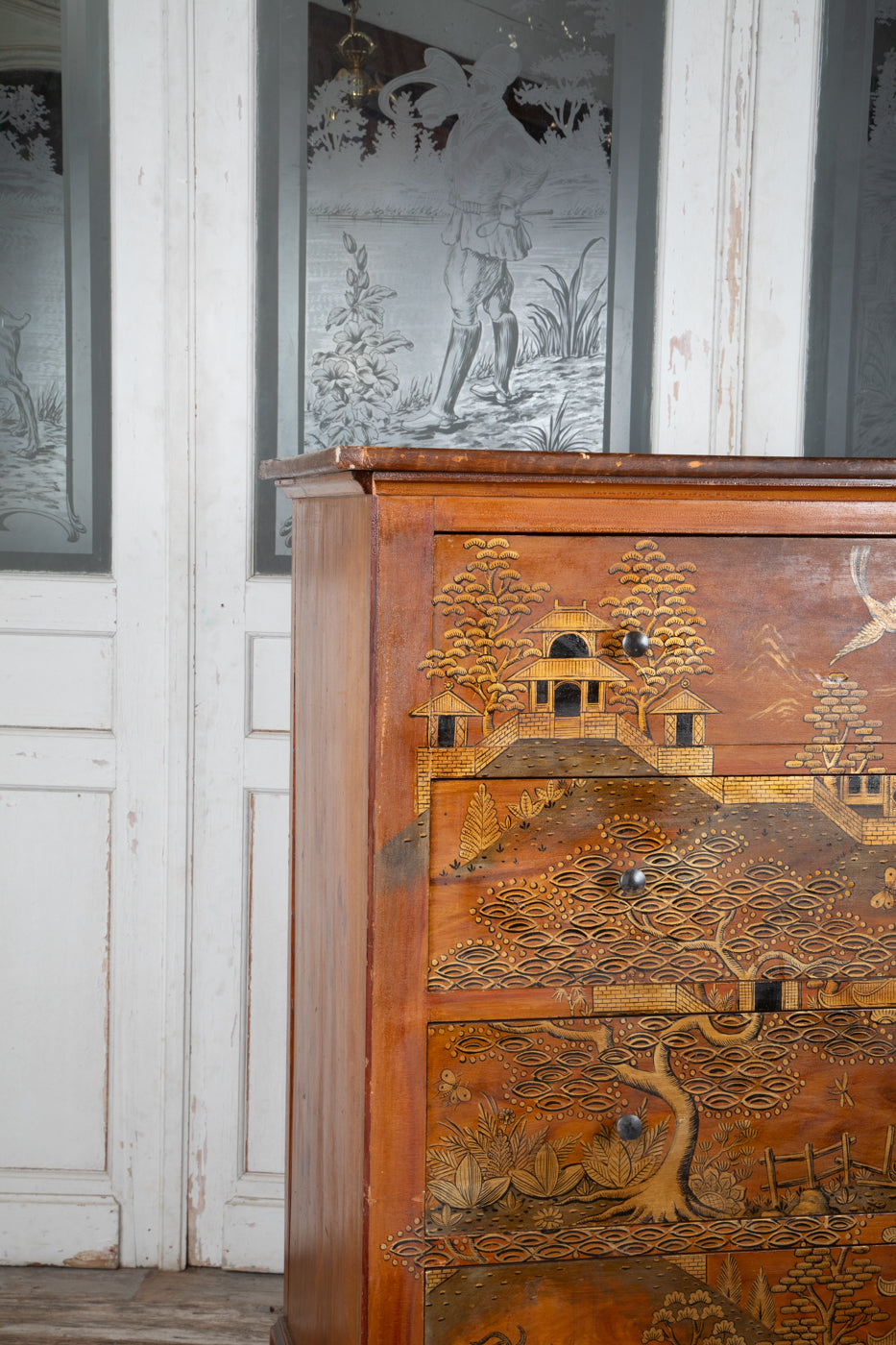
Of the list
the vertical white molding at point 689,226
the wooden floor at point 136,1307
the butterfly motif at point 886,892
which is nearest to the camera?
the butterfly motif at point 886,892

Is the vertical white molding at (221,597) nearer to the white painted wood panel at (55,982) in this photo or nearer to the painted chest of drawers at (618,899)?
the white painted wood panel at (55,982)

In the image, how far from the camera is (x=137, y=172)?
1.96 metres

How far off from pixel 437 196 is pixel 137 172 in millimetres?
525

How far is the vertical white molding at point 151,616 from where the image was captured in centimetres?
196

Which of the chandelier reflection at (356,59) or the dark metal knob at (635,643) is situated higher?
the chandelier reflection at (356,59)

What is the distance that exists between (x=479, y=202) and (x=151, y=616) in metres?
0.94

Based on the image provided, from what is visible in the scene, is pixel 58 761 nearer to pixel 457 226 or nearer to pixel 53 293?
pixel 53 293

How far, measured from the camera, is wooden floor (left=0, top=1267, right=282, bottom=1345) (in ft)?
6.15

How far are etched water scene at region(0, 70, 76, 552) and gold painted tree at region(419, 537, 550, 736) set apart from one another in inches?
44.1

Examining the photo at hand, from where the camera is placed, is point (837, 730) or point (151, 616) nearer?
point (837, 730)

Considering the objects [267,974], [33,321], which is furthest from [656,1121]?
[33,321]

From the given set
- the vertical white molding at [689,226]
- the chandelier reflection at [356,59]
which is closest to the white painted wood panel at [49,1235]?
the vertical white molding at [689,226]

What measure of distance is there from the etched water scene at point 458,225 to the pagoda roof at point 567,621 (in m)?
0.88

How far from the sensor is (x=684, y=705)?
1217 mm
